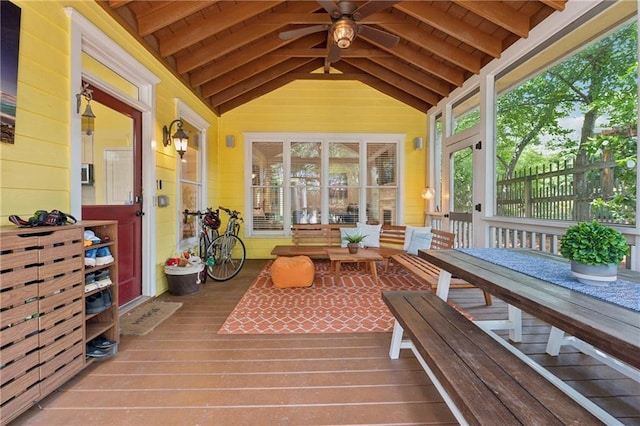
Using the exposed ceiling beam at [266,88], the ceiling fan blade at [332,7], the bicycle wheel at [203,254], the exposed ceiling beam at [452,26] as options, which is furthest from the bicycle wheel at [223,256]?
the exposed ceiling beam at [452,26]

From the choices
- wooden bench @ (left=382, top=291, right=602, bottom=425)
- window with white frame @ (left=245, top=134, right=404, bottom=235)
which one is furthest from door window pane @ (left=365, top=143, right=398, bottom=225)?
wooden bench @ (left=382, top=291, right=602, bottom=425)

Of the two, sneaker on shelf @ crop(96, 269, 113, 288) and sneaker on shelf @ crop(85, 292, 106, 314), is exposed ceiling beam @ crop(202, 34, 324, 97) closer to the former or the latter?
sneaker on shelf @ crop(96, 269, 113, 288)

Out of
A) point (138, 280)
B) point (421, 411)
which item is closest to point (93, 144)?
point (138, 280)

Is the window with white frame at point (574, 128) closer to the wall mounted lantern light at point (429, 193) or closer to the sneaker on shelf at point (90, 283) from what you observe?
the wall mounted lantern light at point (429, 193)

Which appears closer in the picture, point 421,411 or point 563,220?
point 421,411

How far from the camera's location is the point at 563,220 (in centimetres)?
A: 283

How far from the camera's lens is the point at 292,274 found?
3.67 m

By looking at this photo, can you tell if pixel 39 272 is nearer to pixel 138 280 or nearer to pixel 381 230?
pixel 138 280

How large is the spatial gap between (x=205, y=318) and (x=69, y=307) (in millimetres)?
1208

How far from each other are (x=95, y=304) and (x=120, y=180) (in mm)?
1591

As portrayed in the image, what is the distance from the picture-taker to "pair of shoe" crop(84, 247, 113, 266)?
200cm

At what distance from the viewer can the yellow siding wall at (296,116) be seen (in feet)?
18.6

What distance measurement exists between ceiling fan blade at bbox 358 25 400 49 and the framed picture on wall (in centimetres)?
268

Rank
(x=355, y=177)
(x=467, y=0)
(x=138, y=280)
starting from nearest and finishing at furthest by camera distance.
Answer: (x=467, y=0)
(x=138, y=280)
(x=355, y=177)
